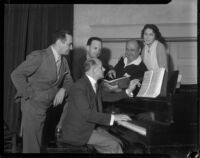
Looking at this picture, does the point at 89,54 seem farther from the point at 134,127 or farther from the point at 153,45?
the point at 134,127

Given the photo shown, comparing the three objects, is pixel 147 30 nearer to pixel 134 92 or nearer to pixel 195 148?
pixel 134 92

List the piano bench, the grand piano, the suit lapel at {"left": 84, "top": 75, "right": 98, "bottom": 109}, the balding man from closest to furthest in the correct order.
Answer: the grand piano → the piano bench → the suit lapel at {"left": 84, "top": 75, "right": 98, "bottom": 109} → the balding man

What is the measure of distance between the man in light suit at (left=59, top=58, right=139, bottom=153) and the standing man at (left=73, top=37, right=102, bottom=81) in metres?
0.04

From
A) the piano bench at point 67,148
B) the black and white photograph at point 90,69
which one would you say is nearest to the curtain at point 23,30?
the black and white photograph at point 90,69

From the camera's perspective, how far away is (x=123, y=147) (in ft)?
8.04

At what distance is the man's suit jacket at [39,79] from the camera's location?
261 centimetres

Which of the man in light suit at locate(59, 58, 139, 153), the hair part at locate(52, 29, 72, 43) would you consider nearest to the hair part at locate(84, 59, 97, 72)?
the man in light suit at locate(59, 58, 139, 153)

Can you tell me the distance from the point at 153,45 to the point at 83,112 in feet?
2.70

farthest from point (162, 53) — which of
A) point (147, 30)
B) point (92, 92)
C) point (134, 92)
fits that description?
point (92, 92)

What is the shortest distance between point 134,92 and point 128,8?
2.40 ft

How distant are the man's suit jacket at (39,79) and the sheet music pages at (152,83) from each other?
619 mm

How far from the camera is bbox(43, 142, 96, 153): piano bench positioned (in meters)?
2.39

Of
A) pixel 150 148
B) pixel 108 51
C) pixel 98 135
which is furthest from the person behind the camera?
pixel 108 51

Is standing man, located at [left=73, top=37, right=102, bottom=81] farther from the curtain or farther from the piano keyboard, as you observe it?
the piano keyboard
